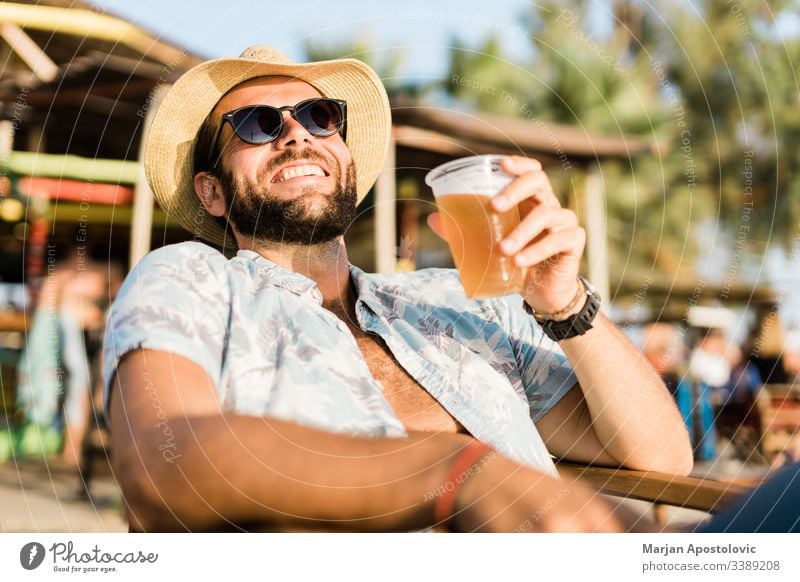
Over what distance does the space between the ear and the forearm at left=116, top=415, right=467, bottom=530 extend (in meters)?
0.75

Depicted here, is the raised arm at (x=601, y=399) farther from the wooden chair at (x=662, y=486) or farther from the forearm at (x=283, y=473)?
the forearm at (x=283, y=473)

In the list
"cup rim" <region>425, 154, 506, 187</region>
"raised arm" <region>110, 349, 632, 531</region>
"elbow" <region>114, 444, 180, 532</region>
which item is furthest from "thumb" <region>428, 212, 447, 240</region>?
"elbow" <region>114, 444, 180, 532</region>

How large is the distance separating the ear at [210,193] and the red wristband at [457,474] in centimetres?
97

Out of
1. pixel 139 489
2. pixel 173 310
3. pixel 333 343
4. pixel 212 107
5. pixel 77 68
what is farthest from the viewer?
pixel 77 68

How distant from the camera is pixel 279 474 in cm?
97

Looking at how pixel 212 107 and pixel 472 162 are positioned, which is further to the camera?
pixel 212 107

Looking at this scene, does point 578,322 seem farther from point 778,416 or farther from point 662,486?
point 778,416

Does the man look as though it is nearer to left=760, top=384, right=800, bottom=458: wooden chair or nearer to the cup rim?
the cup rim

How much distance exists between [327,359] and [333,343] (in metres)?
0.06

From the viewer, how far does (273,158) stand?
1567mm

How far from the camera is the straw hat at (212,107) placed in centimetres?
162

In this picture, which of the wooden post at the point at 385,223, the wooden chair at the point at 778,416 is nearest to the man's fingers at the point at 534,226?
the wooden post at the point at 385,223

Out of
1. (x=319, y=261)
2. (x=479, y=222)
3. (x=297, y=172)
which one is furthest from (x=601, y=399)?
(x=297, y=172)
